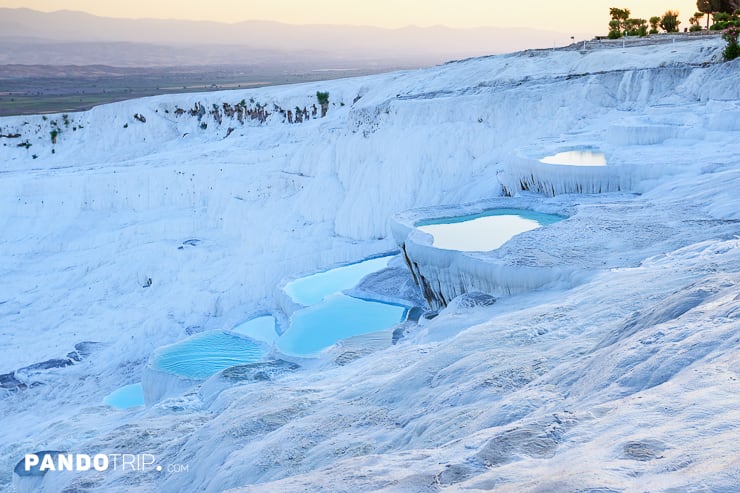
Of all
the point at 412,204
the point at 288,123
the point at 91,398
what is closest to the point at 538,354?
the point at 91,398

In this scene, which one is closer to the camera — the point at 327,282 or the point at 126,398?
the point at 126,398

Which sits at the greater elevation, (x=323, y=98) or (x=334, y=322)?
(x=323, y=98)

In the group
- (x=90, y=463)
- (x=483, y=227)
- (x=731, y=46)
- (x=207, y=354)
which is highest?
(x=731, y=46)

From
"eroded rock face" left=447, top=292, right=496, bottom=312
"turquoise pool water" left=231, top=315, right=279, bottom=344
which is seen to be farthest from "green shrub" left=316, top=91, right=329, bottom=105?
"eroded rock face" left=447, top=292, right=496, bottom=312

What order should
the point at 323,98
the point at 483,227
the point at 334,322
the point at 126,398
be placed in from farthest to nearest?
the point at 323,98
the point at 126,398
the point at 483,227
the point at 334,322

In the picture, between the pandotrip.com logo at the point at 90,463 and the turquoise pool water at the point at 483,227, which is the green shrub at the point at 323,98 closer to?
the turquoise pool water at the point at 483,227

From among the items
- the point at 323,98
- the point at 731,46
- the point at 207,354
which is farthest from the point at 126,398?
the point at 323,98

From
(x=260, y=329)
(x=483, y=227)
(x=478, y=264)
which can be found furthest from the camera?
(x=260, y=329)

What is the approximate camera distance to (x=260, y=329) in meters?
10.5

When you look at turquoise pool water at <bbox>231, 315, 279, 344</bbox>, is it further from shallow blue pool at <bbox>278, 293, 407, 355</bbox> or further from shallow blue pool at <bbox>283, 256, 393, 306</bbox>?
shallow blue pool at <bbox>278, 293, 407, 355</bbox>

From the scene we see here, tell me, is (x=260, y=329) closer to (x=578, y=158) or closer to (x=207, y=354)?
(x=207, y=354)

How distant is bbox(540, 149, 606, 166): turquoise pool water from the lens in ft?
37.4

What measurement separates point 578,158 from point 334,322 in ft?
17.4

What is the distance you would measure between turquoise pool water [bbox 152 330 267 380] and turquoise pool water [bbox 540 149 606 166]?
5.26 meters
